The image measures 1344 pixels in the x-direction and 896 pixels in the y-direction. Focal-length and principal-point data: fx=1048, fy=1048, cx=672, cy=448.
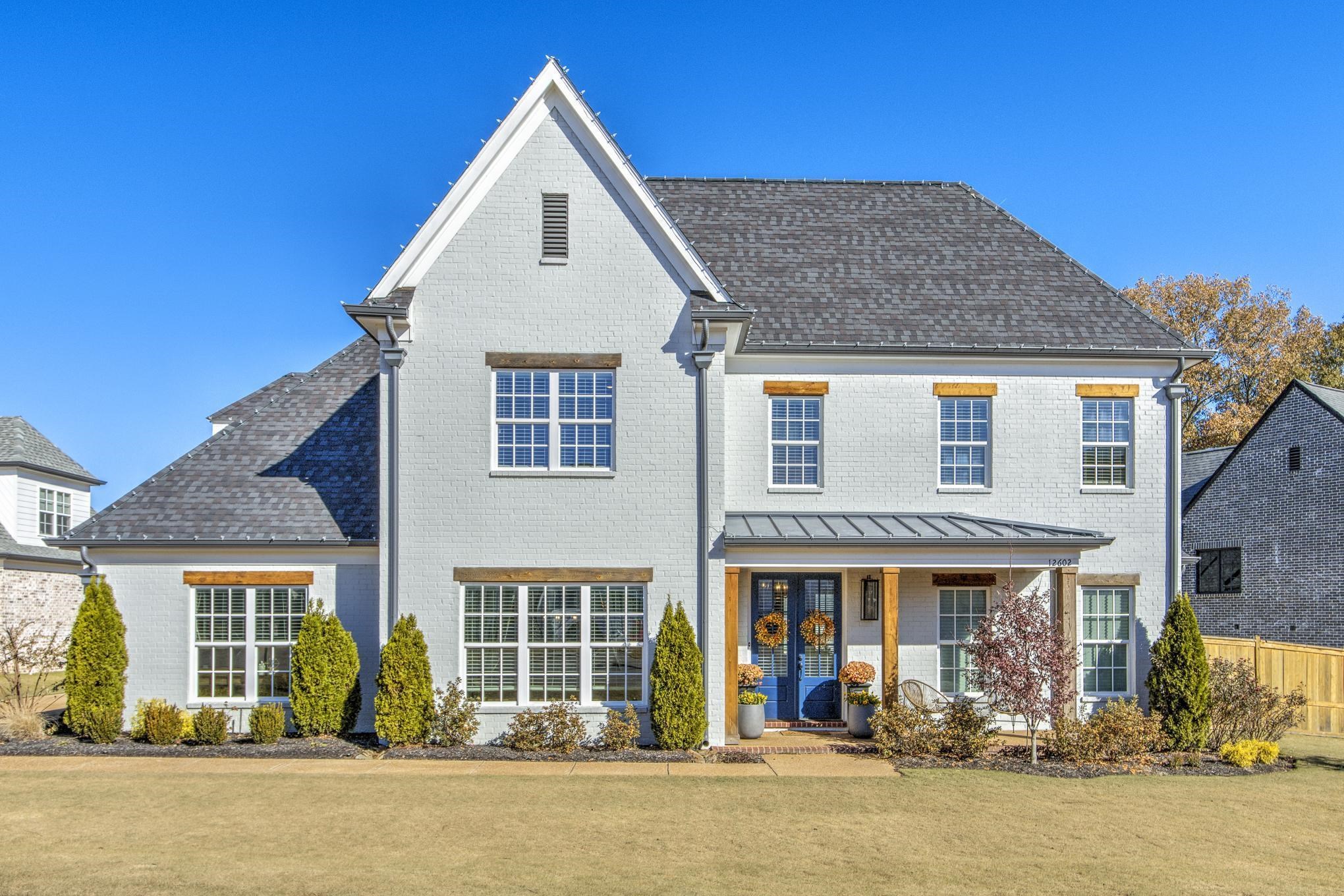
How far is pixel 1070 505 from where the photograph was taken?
64.3ft

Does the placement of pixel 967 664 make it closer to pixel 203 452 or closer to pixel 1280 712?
pixel 1280 712

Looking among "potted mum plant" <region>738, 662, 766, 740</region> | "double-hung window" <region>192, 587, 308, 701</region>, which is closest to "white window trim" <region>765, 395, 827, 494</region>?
"potted mum plant" <region>738, 662, 766, 740</region>

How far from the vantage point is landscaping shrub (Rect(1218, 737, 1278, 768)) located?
16719mm

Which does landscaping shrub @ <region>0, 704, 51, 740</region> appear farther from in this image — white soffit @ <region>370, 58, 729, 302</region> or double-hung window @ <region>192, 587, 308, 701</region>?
white soffit @ <region>370, 58, 729, 302</region>

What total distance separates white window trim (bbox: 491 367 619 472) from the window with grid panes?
195cm

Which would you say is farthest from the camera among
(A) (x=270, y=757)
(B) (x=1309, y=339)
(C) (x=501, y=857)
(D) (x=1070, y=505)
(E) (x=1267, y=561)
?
(B) (x=1309, y=339)

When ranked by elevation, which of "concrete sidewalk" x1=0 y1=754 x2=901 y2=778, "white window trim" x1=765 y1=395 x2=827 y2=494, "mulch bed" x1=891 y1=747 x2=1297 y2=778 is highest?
"white window trim" x1=765 y1=395 x2=827 y2=494

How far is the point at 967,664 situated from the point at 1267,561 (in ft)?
53.5

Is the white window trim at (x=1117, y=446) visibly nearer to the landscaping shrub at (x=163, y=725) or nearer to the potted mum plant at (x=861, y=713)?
the potted mum plant at (x=861, y=713)

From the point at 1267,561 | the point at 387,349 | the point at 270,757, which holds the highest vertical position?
the point at 387,349

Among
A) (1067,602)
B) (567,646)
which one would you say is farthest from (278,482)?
(1067,602)

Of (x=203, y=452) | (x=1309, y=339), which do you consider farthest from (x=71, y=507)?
(x=1309, y=339)

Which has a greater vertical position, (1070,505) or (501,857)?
(1070,505)

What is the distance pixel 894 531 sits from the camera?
58.4 ft
